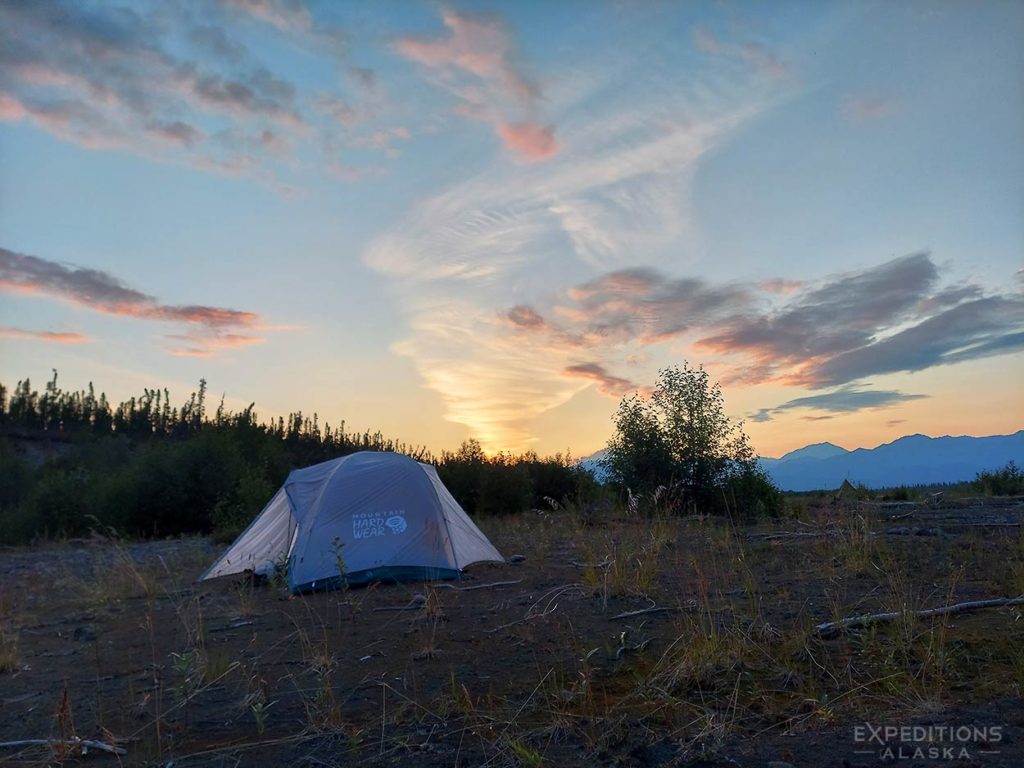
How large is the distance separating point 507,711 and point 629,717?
0.69 m

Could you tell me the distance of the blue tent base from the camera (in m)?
9.08

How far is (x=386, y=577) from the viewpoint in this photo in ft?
30.2

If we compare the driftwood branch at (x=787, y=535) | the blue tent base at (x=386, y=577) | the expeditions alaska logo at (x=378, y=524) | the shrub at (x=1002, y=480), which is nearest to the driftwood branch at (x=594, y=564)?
the blue tent base at (x=386, y=577)

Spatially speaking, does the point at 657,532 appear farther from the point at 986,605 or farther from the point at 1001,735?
the point at 1001,735

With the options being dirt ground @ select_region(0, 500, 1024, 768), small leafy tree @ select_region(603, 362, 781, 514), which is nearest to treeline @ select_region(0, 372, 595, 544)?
small leafy tree @ select_region(603, 362, 781, 514)

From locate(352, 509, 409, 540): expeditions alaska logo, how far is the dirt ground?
84 cm

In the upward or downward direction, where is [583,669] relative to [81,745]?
upward

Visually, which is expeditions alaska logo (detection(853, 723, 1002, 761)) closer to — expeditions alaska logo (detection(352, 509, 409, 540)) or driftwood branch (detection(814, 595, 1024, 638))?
driftwood branch (detection(814, 595, 1024, 638))

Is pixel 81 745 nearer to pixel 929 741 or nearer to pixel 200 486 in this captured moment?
pixel 929 741

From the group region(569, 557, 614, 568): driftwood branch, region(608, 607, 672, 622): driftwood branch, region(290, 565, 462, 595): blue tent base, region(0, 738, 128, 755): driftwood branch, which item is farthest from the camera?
region(290, 565, 462, 595): blue tent base

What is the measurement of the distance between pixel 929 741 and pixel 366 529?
7067 millimetres

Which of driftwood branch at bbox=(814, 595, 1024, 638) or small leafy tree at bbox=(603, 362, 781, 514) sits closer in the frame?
driftwood branch at bbox=(814, 595, 1024, 638)

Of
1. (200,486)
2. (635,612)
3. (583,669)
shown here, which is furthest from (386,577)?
(200,486)

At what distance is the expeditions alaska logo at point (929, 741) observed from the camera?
340cm
